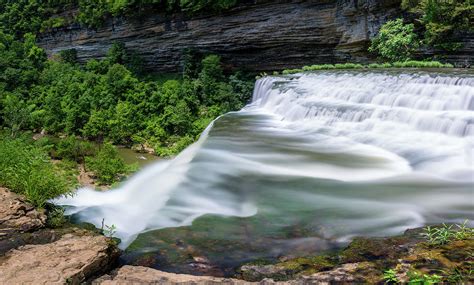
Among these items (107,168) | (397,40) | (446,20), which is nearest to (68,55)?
(107,168)

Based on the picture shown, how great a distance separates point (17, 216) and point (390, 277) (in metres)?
5.01

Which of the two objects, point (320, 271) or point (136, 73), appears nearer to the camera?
point (320, 271)

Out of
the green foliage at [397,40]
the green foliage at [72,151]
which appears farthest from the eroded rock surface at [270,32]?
the green foliage at [72,151]

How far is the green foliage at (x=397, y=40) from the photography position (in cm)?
1783

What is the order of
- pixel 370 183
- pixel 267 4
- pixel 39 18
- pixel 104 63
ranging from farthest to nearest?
1. pixel 39 18
2. pixel 104 63
3. pixel 267 4
4. pixel 370 183

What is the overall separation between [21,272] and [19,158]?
4.84 metres

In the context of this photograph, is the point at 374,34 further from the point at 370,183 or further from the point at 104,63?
the point at 104,63

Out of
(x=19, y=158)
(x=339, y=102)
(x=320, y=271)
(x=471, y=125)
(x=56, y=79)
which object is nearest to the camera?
(x=320, y=271)

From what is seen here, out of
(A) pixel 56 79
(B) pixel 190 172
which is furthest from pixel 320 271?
(A) pixel 56 79

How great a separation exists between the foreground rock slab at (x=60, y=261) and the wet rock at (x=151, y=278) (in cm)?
23

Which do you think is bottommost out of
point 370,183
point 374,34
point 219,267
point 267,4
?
point 370,183

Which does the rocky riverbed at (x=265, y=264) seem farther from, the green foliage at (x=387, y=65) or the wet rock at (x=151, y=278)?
the green foliage at (x=387, y=65)

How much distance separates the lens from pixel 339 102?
13.3 metres

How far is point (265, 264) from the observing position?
172 inches
